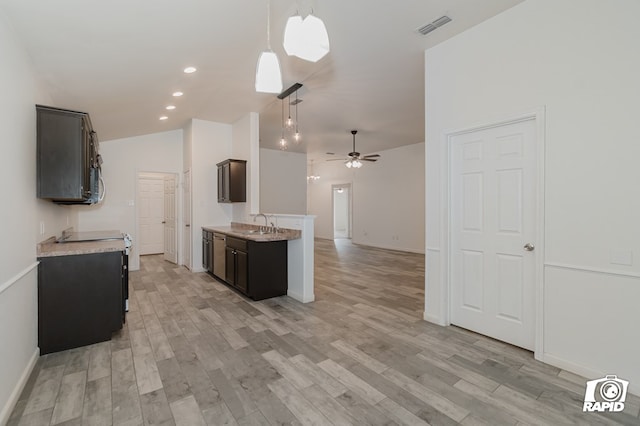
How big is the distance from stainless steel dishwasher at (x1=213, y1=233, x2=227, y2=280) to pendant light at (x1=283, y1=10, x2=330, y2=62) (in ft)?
12.9

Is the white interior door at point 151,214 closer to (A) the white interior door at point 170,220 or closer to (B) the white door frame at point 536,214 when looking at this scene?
(A) the white interior door at point 170,220

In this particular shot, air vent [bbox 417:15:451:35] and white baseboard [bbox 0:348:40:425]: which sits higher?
air vent [bbox 417:15:451:35]

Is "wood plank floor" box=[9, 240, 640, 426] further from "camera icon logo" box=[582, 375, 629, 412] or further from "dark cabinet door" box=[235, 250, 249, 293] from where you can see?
"dark cabinet door" box=[235, 250, 249, 293]

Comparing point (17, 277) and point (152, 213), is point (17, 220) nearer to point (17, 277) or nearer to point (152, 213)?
point (17, 277)

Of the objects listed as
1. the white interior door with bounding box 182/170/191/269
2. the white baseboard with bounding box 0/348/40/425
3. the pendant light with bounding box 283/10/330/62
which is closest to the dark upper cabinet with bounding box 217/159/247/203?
the white interior door with bounding box 182/170/191/269

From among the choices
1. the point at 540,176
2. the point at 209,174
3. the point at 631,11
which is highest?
the point at 631,11

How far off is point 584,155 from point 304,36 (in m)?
2.34

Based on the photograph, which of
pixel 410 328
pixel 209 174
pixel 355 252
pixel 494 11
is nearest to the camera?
pixel 494 11

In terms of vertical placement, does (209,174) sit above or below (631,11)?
below

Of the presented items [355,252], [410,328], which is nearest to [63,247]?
[410,328]

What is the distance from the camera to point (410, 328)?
3295 millimetres

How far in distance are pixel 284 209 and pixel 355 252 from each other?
9.17ft

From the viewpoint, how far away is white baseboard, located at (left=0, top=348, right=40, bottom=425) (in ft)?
6.25

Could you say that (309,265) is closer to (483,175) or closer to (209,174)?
(483,175)
